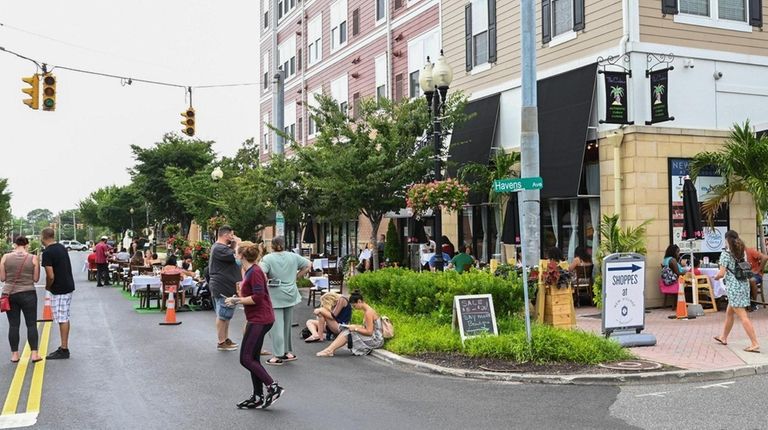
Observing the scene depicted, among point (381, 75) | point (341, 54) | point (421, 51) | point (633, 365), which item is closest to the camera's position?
point (633, 365)

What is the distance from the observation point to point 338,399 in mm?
7773

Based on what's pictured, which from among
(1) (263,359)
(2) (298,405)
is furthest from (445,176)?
(2) (298,405)

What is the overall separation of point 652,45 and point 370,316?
9244 mm

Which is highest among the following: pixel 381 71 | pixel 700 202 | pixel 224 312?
pixel 381 71

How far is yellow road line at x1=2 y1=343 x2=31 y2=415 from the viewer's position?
7361 millimetres

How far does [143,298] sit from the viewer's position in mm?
18609

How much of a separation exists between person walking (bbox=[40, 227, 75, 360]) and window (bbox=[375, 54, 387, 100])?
17.5 metres

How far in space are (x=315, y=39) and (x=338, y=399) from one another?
27693 millimetres

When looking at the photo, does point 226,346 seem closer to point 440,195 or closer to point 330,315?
point 330,315

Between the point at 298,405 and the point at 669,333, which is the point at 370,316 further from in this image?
Result: the point at 669,333

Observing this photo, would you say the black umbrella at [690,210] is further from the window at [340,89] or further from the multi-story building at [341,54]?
the window at [340,89]

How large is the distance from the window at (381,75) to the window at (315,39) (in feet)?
20.8

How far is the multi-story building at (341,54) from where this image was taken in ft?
80.5

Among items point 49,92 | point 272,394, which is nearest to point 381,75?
point 49,92
